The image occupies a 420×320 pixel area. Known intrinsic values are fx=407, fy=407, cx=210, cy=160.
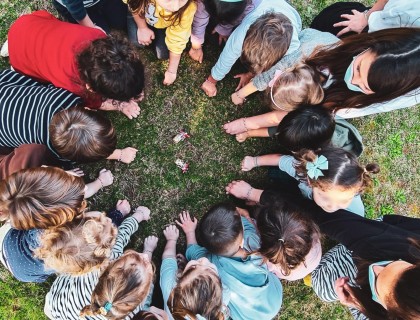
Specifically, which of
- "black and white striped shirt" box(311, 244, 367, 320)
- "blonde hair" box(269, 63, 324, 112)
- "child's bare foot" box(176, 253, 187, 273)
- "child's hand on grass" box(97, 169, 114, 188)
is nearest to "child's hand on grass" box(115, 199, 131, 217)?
"child's hand on grass" box(97, 169, 114, 188)

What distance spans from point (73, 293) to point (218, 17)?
1.97 m

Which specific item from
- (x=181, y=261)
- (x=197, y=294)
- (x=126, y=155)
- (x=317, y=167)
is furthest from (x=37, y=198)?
(x=317, y=167)

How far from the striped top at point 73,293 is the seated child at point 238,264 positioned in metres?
0.56

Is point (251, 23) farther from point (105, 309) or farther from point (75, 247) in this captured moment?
point (105, 309)

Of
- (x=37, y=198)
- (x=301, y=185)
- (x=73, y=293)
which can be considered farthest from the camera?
(x=301, y=185)

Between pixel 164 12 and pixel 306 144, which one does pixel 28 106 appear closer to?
pixel 164 12

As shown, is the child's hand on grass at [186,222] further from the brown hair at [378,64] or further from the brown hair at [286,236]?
the brown hair at [378,64]

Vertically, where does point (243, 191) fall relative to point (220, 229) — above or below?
below

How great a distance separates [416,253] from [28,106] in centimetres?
242

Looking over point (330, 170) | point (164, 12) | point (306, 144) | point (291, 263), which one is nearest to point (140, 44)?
point (164, 12)

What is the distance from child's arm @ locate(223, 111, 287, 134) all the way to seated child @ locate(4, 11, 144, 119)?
92 cm

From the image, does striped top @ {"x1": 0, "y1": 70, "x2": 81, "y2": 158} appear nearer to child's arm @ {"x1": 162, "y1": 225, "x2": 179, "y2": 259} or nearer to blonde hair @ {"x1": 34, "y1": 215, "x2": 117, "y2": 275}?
blonde hair @ {"x1": 34, "y1": 215, "x2": 117, "y2": 275}

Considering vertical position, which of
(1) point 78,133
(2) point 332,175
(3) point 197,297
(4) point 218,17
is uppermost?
(4) point 218,17

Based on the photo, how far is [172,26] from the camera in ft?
8.88
